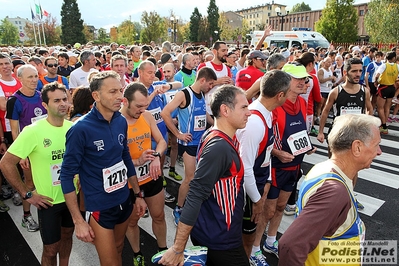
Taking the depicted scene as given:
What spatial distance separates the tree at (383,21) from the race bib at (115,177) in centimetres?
3033

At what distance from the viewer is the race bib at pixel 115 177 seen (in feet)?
8.33

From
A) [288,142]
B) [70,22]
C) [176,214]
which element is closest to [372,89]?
[288,142]

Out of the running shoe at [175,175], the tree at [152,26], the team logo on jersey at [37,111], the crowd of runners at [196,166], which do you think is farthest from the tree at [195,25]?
the crowd of runners at [196,166]

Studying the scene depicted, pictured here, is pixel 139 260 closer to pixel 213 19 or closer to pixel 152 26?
pixel 152 26

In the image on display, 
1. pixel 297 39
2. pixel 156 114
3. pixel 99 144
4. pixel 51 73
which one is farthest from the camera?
pixel 297 39

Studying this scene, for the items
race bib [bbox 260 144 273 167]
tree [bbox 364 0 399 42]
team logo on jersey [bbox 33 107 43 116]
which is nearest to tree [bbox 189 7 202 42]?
tree [bbox 364 0 399 42]

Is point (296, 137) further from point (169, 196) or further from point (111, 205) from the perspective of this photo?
point (169, 196)

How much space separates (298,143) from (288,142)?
0.14m

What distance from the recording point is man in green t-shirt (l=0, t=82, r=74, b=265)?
8.80 feet

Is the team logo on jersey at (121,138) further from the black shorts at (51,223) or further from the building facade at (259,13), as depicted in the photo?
the building facade at (259,13)

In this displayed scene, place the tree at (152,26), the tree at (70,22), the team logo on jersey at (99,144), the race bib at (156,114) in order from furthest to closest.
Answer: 1. the tree at (70,22)
2. the tree at (152,26)
3. the race bib at (156,114)
4. the team logo on jersey at (99,144)

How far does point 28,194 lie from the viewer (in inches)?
110

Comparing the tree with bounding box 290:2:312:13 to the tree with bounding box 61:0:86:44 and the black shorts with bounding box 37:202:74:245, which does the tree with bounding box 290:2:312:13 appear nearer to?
the tree with bounding box 61:0:86:44

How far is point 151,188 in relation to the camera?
333 centimetres
